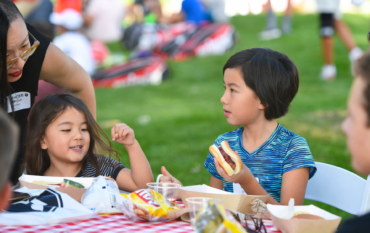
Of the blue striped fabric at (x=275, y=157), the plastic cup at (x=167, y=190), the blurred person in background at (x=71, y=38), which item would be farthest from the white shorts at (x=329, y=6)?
the plastic cup at (x=167, y=190)

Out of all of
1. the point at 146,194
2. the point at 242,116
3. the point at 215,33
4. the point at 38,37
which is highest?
the point at 215,33

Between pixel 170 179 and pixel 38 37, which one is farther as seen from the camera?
pixel 38 37

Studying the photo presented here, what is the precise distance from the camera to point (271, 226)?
149 cm

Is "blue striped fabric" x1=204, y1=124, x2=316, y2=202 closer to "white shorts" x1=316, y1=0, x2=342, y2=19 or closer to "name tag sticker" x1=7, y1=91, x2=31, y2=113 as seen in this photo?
"name tag sticker" x1=7, y1=91, x2=31, y2=113

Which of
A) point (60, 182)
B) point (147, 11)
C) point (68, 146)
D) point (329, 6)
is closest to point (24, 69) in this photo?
point (68, 146)

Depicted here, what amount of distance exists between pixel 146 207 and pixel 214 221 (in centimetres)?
51

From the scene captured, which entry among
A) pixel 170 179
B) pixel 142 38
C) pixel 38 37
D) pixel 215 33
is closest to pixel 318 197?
pixel 170 179

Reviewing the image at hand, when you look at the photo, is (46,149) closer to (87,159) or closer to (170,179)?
(87,159)

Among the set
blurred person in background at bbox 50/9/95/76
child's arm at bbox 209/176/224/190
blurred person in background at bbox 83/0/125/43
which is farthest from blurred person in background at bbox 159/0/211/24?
child's arm at bbox 209/176/224/190

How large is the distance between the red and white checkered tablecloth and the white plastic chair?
64 cm

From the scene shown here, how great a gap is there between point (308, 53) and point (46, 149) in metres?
8.13

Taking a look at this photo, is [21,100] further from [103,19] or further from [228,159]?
[103,19]

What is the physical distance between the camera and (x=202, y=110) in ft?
22.6

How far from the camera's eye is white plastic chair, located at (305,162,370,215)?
1.94m
